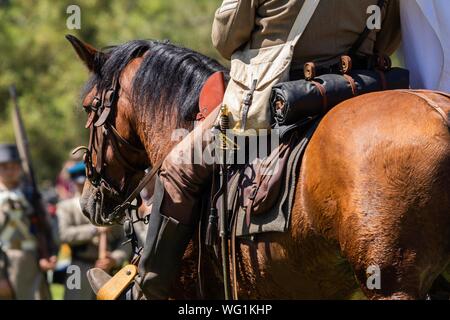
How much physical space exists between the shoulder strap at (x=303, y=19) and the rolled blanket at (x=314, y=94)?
0.90 feet

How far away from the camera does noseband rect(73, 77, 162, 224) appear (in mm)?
6434

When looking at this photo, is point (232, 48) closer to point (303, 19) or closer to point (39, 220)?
point (303, 19)

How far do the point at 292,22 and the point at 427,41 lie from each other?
79cm

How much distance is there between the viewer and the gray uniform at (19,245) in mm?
10984

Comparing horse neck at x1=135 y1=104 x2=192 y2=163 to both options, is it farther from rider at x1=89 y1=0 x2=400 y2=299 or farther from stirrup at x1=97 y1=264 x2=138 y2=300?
stirrup at x1=97 y1=264 x2=138 y2=300

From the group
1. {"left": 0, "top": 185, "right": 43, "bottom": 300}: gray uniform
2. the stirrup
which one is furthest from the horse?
{"left": 0, "top": 185, "right": 43, "bottom": 300}: gray uniform

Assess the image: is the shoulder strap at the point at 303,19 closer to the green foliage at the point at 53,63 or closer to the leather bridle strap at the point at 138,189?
the leather bridle strap at the point at 138,189

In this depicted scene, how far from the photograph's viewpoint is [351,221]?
4480 millimetres

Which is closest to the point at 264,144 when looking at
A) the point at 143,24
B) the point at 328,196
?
the point at 328,196

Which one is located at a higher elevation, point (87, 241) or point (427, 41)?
point (427, 41)

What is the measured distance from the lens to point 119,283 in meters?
6.10

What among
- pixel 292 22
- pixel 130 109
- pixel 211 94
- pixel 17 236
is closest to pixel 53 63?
pixel 17 236

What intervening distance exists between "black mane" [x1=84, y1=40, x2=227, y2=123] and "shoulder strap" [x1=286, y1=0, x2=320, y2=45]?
1.04m

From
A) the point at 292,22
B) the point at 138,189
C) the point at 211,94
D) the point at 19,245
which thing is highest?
the point at 292,22
